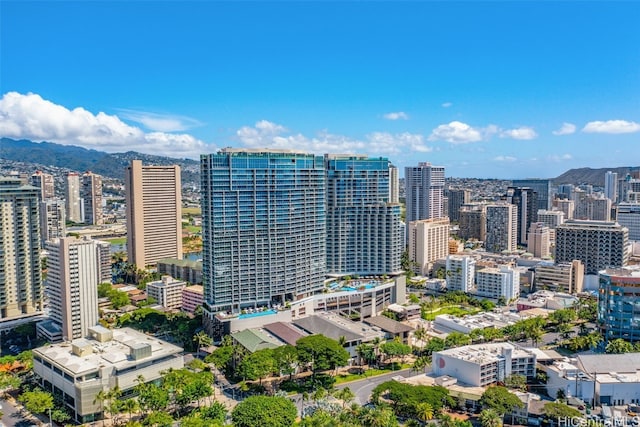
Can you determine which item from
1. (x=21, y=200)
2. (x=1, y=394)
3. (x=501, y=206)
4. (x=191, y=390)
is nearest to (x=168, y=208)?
(x=21, y=200)

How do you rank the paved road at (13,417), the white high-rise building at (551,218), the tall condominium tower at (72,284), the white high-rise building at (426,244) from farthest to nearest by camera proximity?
the white high-rise building at (551,218), the white high-rise building at (426,244), the tall condominium tower at (72,284), the paved road at (13,417)

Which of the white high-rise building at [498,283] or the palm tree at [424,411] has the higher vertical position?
the white high-rise building at [498,283]

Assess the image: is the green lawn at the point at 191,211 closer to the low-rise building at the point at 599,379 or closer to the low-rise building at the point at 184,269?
the low-rise building at the point at 184,269

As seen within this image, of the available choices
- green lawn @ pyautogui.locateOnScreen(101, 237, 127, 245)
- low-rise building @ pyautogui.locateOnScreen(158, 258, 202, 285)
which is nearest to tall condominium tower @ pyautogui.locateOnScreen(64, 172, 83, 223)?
green lawn @ pyautogui.locateOnScreen(101, 237, 127, 245)

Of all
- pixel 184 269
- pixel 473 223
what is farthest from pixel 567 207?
pixel 184 269

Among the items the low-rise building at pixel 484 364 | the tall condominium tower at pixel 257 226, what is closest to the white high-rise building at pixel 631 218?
the low-rise building at pixel 484 364

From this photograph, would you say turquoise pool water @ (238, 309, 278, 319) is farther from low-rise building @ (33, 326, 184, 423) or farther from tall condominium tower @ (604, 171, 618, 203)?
tall condominium tower @ (604, 171, 618, 203)
